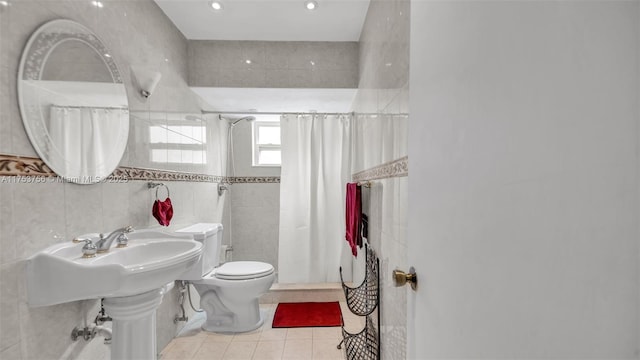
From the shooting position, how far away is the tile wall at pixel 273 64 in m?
2.42

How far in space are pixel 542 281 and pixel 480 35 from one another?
0.36m

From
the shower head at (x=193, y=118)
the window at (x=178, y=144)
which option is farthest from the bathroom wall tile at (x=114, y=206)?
the shower head at (x=193, y=118)

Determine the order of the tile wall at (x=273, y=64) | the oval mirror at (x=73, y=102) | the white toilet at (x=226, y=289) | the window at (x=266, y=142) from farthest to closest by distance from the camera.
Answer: the window at (x=266, y=142)
the tile wall at (x=273, y=64)
the white toilet at (x=226, y=289)
the oval mirror at (x=73, y=102)

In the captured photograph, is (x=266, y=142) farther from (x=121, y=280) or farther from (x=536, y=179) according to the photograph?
(x=536, y=179)

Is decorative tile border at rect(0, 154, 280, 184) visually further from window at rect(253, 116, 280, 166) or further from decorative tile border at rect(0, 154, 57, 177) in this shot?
window at rect(253, 116, 280, 166)

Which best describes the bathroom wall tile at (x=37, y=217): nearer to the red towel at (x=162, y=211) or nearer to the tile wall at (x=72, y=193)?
the tile wall at (x=72, y=193)

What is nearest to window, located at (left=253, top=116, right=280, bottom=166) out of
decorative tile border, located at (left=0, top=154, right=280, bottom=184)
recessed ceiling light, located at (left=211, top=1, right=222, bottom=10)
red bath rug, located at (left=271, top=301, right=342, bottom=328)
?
decorative tile border, located at (left=0, top=154, right=280, bottom=184)

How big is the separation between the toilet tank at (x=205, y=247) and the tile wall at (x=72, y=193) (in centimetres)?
16

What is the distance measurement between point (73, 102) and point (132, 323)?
102 cm

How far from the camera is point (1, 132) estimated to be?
0.93m

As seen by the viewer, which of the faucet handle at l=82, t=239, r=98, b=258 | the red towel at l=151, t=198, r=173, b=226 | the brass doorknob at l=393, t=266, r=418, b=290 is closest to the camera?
the brass doorknob at l=393, t=266, r=418, b=290

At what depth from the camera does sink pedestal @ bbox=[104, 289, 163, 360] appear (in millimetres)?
1206

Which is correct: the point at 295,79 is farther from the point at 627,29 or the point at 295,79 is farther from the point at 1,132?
the point at 627,29

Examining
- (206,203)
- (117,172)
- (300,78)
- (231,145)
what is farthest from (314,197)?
(117,172)
